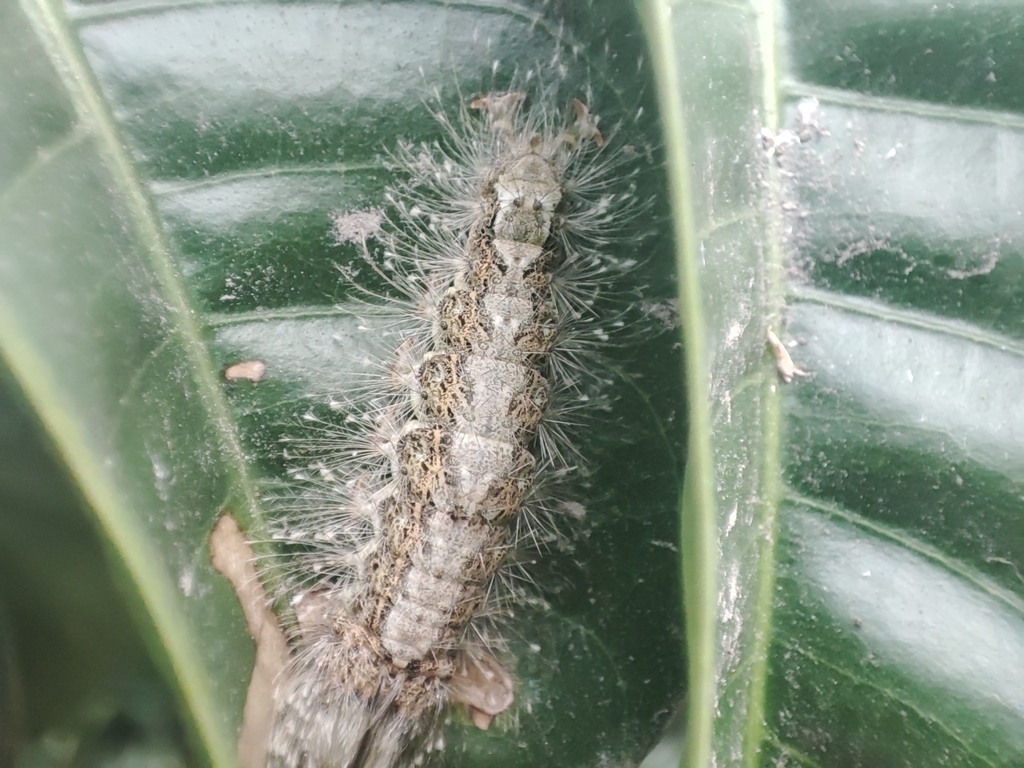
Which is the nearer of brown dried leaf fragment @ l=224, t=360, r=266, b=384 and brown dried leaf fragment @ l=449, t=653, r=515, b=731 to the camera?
brown dried leaf fragment @ l=224, t=360, r=266, b=384

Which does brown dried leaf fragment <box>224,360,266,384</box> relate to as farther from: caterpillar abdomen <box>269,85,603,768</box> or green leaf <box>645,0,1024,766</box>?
green leaf <box>645,0,1024,766</box>

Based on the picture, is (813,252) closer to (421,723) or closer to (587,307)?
(587,307)

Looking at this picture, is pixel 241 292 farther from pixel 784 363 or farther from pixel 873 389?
pixel 873 389

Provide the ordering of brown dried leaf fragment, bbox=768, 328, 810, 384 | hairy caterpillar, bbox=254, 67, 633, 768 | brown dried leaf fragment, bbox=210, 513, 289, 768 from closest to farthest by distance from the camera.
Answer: brown dried leaf fragment, bbox=768, 328, 810, 384 → brown dried leaf fragment, bbox=210, 513, 289, 768 → hairy caterpillar, bbox=254, 67, 633, 768

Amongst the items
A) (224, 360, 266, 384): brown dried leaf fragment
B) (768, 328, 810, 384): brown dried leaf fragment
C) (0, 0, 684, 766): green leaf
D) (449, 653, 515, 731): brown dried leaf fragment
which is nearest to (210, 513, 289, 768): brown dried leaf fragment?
(0, 0, 684, 766): green leaf

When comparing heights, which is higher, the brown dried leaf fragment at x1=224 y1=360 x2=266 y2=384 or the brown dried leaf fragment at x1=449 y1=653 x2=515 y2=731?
the brown dried leaf fragment at x1=224 y1=360 x2=266 y2=384

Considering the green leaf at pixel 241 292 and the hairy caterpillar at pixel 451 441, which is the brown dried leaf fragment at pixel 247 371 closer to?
the green leaf at pixel 241 292
